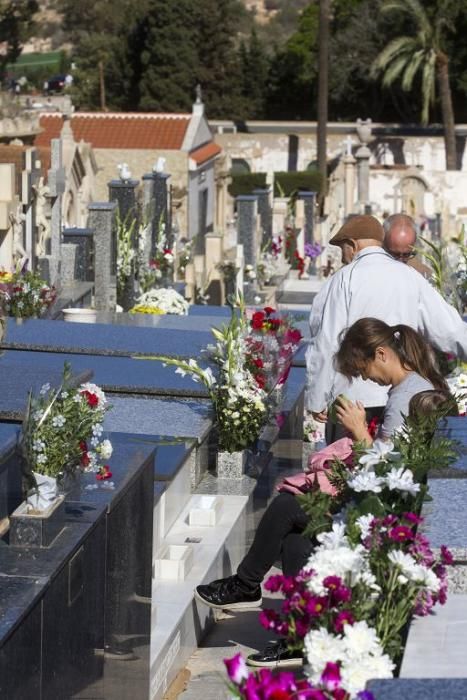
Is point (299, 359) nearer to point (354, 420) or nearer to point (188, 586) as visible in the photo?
point (188, 586)

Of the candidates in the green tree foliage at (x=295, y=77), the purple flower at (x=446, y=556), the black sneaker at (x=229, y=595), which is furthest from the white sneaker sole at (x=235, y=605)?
the green tree foliage at (x=295, y=77)

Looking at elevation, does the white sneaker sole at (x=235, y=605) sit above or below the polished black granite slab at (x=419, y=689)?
below

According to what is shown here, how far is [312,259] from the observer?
69.4 ft

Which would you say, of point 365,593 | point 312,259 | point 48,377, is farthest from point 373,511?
point 312,259

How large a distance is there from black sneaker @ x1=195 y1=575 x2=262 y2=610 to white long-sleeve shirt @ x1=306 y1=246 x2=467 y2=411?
0.91 meters

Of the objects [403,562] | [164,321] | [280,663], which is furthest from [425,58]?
[403,562]

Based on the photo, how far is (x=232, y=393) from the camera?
7715mm

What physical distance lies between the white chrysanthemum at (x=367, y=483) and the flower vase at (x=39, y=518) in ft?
3.01

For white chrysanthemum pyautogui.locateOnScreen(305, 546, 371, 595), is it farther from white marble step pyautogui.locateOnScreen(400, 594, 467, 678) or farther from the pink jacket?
the pink jacket

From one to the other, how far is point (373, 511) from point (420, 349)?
1452 mm

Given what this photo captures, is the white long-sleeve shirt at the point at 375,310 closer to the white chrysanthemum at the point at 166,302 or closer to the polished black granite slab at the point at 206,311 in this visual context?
the white chrysanthemum at the point at 166,302

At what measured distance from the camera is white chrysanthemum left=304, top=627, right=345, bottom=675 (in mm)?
3479

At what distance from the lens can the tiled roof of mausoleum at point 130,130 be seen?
38.2 m

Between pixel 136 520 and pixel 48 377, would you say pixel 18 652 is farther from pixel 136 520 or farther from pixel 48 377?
pixel 48 377
